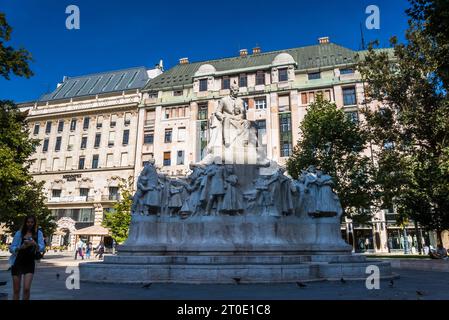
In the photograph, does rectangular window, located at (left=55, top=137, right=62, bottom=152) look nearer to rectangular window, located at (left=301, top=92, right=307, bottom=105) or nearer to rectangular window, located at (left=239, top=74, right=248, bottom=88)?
rectangular window, located at (left=239, top=74, right=248, bottom=88)

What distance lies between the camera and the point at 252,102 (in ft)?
171

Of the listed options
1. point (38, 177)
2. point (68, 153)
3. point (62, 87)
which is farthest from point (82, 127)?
point (62, 87)

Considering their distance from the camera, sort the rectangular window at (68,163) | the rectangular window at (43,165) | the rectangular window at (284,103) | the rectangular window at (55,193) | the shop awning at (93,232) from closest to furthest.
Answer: the shop awning at (93,232) → the rectangular window at (284,103) → the rectangular window at (55,193) → the rectangular window at (68,163) → the rectangular window at (43,165)

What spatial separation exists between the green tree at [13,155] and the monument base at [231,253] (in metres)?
9.58

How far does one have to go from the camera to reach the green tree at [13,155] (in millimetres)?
16109

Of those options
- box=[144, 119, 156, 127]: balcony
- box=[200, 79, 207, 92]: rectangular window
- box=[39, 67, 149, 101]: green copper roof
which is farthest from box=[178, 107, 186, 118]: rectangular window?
box=[39, 67, 149, 101]: green copper roof

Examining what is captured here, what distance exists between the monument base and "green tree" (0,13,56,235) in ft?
31.4

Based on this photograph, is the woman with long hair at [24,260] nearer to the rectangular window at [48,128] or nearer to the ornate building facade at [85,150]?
the ornate building facade at [85,150]

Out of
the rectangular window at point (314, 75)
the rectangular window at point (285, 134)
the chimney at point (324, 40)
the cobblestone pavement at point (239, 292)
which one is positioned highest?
the chimney at point (324, 40)

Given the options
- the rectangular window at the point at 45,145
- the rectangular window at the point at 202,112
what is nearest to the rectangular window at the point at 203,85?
the rectangular window at the point at 202,112

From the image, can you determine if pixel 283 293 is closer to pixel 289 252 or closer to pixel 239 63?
pixel 289 252

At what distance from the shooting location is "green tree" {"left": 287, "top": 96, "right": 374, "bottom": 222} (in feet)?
95.8

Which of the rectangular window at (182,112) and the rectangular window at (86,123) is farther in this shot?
the rectangular window at (86,123)
